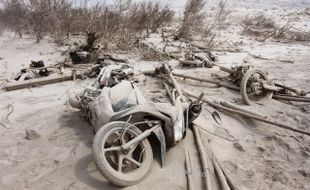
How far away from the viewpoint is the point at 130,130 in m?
3.01

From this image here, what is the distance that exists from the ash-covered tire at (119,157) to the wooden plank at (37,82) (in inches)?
122

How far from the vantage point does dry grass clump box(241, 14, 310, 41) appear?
1013cm

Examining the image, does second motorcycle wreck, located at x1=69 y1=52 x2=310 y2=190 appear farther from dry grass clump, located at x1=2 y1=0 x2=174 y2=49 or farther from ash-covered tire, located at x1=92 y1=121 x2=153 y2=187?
dry grass clump, located at x1=2 y1=0 x2=174 y2=49

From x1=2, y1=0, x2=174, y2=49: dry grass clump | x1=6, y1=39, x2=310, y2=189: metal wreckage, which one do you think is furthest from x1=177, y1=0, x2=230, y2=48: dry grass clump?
x1=6, y1=39, x2=310, y2=189: metal wreckage

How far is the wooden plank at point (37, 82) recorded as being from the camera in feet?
17.4

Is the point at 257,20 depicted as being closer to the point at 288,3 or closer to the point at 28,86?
the point at 288,3

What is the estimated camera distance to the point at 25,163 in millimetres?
3195

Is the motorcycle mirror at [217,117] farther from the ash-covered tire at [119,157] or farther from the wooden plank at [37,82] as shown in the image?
the wooden plank at [37,82]

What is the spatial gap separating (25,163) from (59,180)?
539 mm

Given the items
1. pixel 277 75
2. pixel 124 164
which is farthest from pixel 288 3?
pixel 124 164

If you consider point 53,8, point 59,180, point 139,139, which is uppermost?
point 53,8

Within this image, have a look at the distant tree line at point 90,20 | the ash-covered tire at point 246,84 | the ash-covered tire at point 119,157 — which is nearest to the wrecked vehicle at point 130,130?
the ash-covered tire at point 119,157

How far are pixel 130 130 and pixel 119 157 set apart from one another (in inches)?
12.2

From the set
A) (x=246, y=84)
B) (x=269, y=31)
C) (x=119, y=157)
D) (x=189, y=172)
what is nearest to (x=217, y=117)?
(x=246, y=84)
